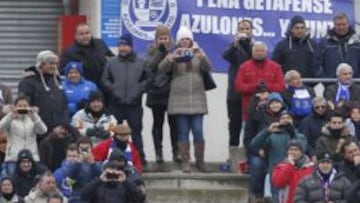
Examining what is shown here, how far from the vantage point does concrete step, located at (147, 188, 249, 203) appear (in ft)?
93.6

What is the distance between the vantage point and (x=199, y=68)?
94.1 ft

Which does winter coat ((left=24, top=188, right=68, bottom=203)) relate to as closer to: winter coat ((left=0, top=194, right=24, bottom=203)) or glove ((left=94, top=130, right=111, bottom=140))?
winter coat ((left=0, top=194, right=24, bottom=203))

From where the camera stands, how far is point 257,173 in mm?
27766

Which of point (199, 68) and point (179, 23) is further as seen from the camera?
point (179, 23)

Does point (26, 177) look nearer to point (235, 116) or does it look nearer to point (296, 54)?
point (235, 116)

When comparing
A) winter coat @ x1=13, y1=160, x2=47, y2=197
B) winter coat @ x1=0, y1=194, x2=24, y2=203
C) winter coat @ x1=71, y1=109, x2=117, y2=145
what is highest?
winter coat @ x1=71, y1=109, x2=117, y2=145

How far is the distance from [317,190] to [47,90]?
13.4ft

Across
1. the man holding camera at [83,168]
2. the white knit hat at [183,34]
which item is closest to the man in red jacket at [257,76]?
the white knit hat at [183,34]

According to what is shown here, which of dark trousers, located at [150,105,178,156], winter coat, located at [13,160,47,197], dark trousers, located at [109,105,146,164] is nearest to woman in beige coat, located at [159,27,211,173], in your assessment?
dark trousers, located at [150,105,178,156]

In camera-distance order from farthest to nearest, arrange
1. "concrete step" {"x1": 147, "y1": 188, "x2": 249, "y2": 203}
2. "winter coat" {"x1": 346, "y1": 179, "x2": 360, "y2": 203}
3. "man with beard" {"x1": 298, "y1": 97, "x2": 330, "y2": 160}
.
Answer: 1. "concrete step" {"x1": 147, "y1": 188, "x2": 249, "y2": 203}
2. "man with beard" {"x1": 298, "y1": 97, "x2": 330, "y2": 160}
3. "winter coat" {"x1": 346, "y1": 179, "x2": 360, "y2": 203}

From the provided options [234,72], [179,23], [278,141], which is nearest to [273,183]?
[278,141]

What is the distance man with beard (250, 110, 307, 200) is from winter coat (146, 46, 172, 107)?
1.74 m

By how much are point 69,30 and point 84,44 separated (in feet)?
9.34

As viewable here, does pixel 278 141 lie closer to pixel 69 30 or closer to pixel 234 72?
pixel 234 72
